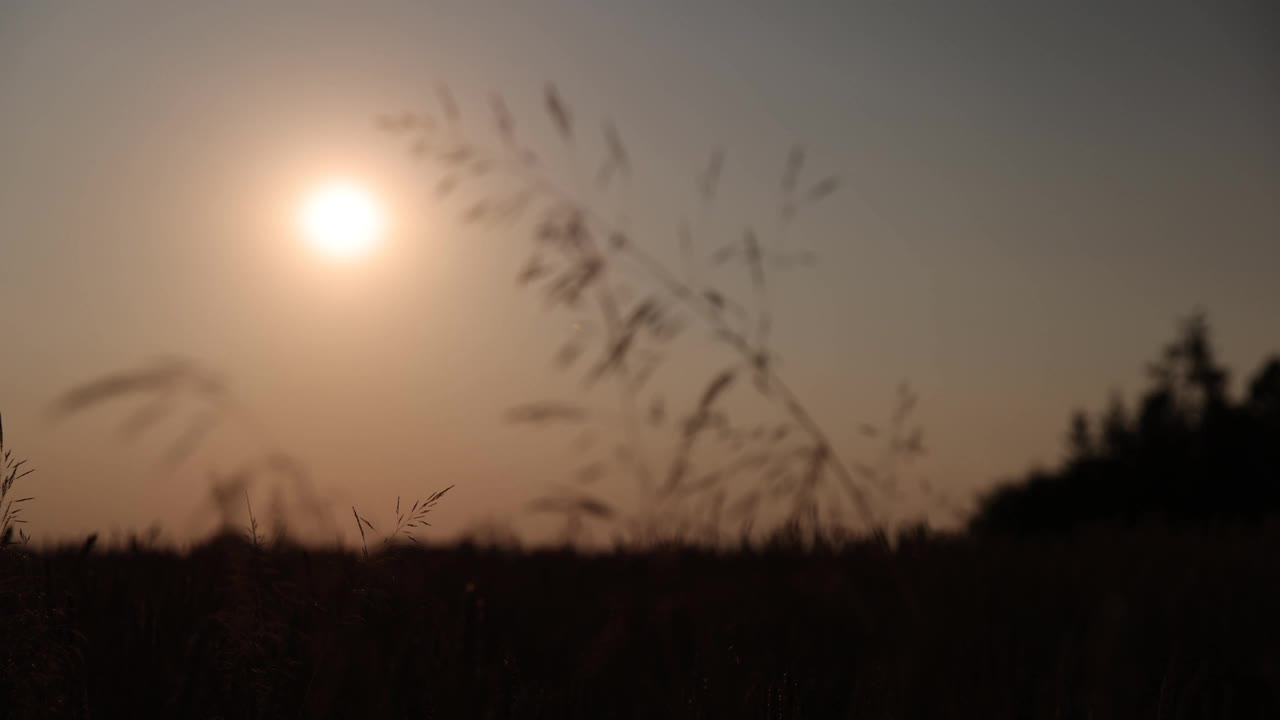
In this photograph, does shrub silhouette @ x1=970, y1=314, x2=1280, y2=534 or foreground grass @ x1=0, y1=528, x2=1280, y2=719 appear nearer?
foreground grass @ x1=0, y1=528, x2=1280, y2=719

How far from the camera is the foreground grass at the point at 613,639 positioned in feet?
6.11

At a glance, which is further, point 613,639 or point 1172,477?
point 1172,477

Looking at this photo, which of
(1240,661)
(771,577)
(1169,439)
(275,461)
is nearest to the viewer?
(275,461)

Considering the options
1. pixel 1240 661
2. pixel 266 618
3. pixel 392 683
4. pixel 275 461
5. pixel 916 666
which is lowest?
pixel 1240 661

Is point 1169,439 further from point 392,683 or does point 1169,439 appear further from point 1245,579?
point 392,683

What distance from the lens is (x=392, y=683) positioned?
194 centimetres

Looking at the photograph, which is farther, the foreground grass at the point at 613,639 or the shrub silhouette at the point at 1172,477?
the shrub silhouette at the point at 1172,477

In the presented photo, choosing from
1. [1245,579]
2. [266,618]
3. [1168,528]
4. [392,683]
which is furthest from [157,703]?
[1168,528]

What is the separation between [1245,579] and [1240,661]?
168 cm

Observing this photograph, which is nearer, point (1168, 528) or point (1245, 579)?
point (1245, 579)

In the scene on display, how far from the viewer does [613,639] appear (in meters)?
2.32

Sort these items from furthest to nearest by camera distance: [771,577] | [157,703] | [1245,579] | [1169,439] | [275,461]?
[1169,439], [1245,579], [771,577], [275,461], [157,703]

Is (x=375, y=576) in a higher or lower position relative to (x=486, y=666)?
higher

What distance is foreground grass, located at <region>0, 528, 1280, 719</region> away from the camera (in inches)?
73.4
